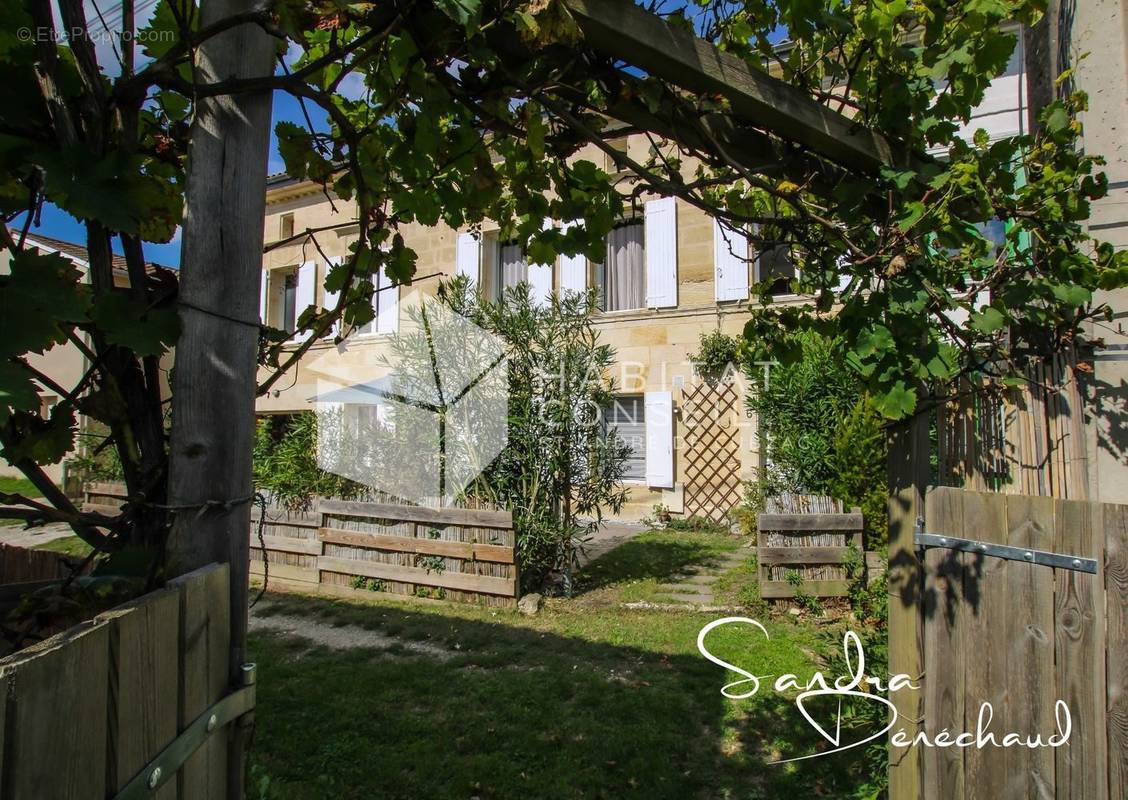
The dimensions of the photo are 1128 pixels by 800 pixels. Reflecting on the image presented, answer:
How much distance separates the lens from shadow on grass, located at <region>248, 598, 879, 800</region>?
300 centimetres

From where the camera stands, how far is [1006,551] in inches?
83.3

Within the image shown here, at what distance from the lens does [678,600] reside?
18.9ft

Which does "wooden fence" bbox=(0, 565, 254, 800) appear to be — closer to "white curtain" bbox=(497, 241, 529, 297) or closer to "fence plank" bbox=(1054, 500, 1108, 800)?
"fence plank" bbox=(1054, 500, 1108, 800)

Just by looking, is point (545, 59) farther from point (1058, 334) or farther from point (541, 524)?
point (541, 524)

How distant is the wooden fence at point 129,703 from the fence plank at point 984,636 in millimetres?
2172

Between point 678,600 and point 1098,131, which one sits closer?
point 1098,131

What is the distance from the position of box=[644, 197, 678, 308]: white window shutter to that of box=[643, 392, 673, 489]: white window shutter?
1563 mm

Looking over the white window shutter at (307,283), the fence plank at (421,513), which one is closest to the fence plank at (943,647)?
the fence plank at (421,513)

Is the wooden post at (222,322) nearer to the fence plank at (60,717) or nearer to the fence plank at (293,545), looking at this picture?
the fence plank at (60,717)

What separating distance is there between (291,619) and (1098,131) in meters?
6.34

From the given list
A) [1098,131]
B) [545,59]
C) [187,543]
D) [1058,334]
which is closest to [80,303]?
[187,543]

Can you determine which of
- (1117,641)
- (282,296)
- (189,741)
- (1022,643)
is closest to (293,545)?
(189,741)

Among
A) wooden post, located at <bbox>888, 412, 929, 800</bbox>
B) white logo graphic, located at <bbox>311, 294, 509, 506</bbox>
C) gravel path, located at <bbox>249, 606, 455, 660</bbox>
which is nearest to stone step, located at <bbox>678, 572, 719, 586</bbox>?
white logo graphic, located at <bbox>311, 294, 509, 506</bbox>

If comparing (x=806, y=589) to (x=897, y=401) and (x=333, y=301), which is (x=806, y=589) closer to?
(x=897, y=401)
